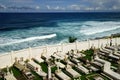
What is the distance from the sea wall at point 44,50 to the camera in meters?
23.9

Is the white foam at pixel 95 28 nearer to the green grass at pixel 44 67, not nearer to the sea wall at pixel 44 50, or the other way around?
the sea wall at pixel 44 50

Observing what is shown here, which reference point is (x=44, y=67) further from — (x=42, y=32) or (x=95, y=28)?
(x=95, y=28)

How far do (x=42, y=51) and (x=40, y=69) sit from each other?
4.88m

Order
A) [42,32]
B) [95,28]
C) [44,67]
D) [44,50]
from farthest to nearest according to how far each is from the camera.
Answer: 1. [95,28]
2. [42,32]
3. [44,50]
4. [44,67]

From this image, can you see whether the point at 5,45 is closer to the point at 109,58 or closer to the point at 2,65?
the point at 2,65

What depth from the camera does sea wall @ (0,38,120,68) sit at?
943 inches

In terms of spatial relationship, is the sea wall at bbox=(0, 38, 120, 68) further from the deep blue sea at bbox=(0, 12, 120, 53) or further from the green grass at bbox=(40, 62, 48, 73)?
the deep blue sea at bbox=(0, 12, 120, 53)

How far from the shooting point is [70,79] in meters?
20.3

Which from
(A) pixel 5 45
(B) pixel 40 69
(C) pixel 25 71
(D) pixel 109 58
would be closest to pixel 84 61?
(D) pixel 109 58

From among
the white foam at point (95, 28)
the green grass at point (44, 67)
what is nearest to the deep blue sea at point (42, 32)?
the white foam at point (95, 28)

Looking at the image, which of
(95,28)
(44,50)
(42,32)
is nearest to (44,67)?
(44,50)

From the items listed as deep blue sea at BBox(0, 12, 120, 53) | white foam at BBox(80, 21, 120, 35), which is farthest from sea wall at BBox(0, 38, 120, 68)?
white foam at BBox(80, 21, 120, 35)

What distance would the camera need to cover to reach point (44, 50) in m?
27.4

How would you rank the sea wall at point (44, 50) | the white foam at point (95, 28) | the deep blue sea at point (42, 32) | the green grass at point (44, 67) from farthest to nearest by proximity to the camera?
1. the white foam at point (95, 28)
2. the deep blue sea at point (42, 32)
3. the sea wall at point (44, 50)
4. the green grass at point (44, 67)
